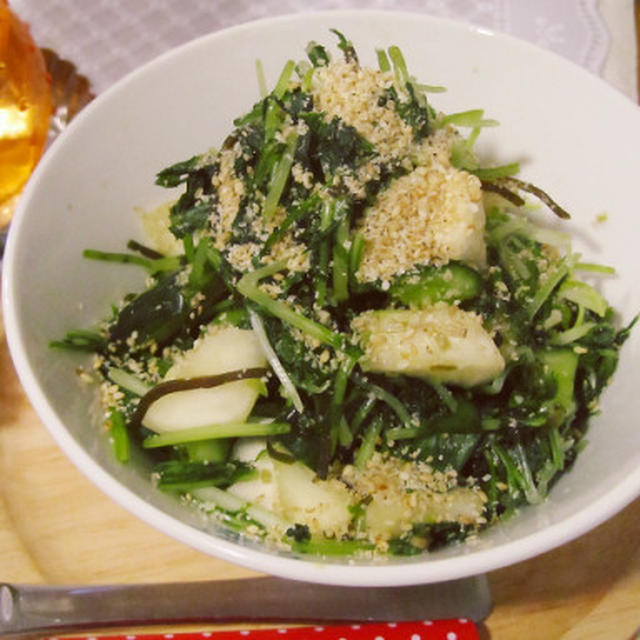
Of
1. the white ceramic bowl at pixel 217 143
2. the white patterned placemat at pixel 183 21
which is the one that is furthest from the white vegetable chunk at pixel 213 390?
the white patterned placemat at pixel 183 21

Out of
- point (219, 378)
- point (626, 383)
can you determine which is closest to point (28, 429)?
point (219, 378)

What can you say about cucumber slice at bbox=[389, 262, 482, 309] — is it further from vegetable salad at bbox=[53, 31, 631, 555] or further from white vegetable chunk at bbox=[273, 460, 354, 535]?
white vegetable chunk at bbox=[273, 460, 354, 535]

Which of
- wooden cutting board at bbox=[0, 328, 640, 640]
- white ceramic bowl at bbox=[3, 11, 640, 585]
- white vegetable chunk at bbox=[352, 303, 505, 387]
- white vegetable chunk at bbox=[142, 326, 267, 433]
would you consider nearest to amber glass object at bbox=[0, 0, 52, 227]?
white ceramic bowl at bbox=[3, 11, 640, 585]

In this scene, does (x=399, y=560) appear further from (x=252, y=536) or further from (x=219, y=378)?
(x=219, y=378)

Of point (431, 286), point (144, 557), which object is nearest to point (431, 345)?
point (431, 286)

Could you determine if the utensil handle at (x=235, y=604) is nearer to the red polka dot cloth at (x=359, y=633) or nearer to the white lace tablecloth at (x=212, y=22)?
the red polka dot cloth at (x=359, y=633)

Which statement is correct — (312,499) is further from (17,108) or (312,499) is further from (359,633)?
(17,108)
